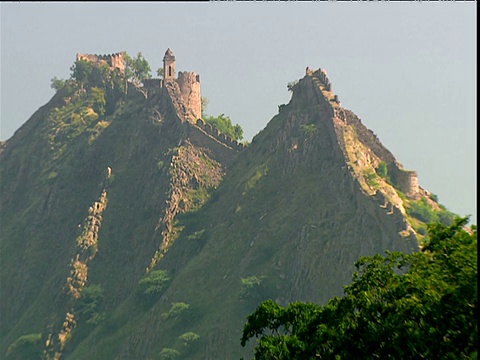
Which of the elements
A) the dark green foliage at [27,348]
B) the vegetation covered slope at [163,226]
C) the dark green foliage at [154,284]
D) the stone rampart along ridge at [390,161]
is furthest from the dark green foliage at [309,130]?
the dark green foliage at [27,348]

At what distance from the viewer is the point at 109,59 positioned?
18650 cm

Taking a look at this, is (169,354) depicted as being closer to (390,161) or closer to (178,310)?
(178,310)

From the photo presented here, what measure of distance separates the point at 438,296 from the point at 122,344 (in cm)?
9106

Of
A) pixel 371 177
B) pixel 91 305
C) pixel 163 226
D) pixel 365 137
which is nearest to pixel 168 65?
pixel 163 226

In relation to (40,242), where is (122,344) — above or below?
below

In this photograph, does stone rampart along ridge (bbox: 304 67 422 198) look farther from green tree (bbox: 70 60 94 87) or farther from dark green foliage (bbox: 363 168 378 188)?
green tree (bbox: 70 60 94 87)

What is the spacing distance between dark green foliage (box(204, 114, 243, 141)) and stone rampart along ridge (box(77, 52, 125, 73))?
20802 mm

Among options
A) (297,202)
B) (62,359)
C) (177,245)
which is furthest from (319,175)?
(62,359)

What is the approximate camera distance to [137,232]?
153 metres

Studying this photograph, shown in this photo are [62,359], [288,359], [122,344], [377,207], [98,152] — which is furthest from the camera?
[98,152]

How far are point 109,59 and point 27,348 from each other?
64.1 m

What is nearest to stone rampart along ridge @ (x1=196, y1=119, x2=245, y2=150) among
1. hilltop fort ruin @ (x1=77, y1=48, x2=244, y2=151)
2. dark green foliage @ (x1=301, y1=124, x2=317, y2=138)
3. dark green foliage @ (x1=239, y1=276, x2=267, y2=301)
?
hilltop fort ruin @ (x1=77, y1=48, x2=244, y2=151)

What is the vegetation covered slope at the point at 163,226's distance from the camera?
122m

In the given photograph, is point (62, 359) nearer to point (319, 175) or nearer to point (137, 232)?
point (137, 232)
